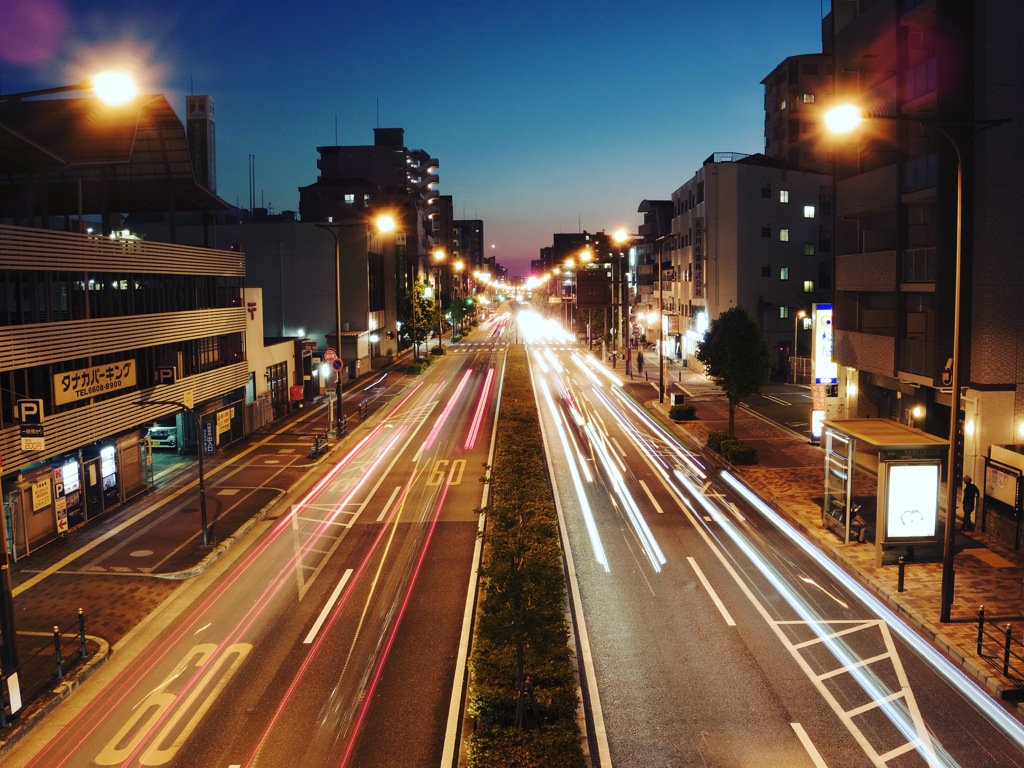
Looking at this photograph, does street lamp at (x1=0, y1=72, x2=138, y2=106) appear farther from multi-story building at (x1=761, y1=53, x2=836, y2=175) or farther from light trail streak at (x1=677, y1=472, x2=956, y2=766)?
Answer: multi-story building at (x1=761, y1=53, x2=836, y2=175)

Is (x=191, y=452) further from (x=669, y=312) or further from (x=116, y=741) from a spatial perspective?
(x=669, y=312)

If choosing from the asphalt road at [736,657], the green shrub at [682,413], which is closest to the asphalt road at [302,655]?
the asphalt road at [736,657]

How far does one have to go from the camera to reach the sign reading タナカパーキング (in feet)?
78.9

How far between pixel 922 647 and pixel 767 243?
184ft

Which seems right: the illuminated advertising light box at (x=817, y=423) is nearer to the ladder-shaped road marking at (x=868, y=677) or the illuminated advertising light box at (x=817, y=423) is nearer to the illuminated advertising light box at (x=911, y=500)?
the illuminated advertising light box at (x=911, y=500)

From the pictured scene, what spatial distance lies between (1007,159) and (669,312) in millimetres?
62588

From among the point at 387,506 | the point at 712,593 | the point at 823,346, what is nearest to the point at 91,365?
the point at 387,506

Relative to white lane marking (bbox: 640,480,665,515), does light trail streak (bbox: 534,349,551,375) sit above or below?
above

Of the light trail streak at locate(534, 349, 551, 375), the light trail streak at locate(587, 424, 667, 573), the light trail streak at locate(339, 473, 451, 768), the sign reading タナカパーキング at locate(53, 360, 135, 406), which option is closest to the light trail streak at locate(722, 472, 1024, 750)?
the light trail streak at locate(587, 424, 667, 573)

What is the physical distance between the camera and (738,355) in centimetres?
3628

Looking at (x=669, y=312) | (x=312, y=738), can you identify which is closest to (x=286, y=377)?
(x=312, y=738)

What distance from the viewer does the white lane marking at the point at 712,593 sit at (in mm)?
17438

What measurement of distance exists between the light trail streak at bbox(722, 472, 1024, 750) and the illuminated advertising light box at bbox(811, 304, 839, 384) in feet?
42.3

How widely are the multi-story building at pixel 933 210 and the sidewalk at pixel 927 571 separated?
162 inches
